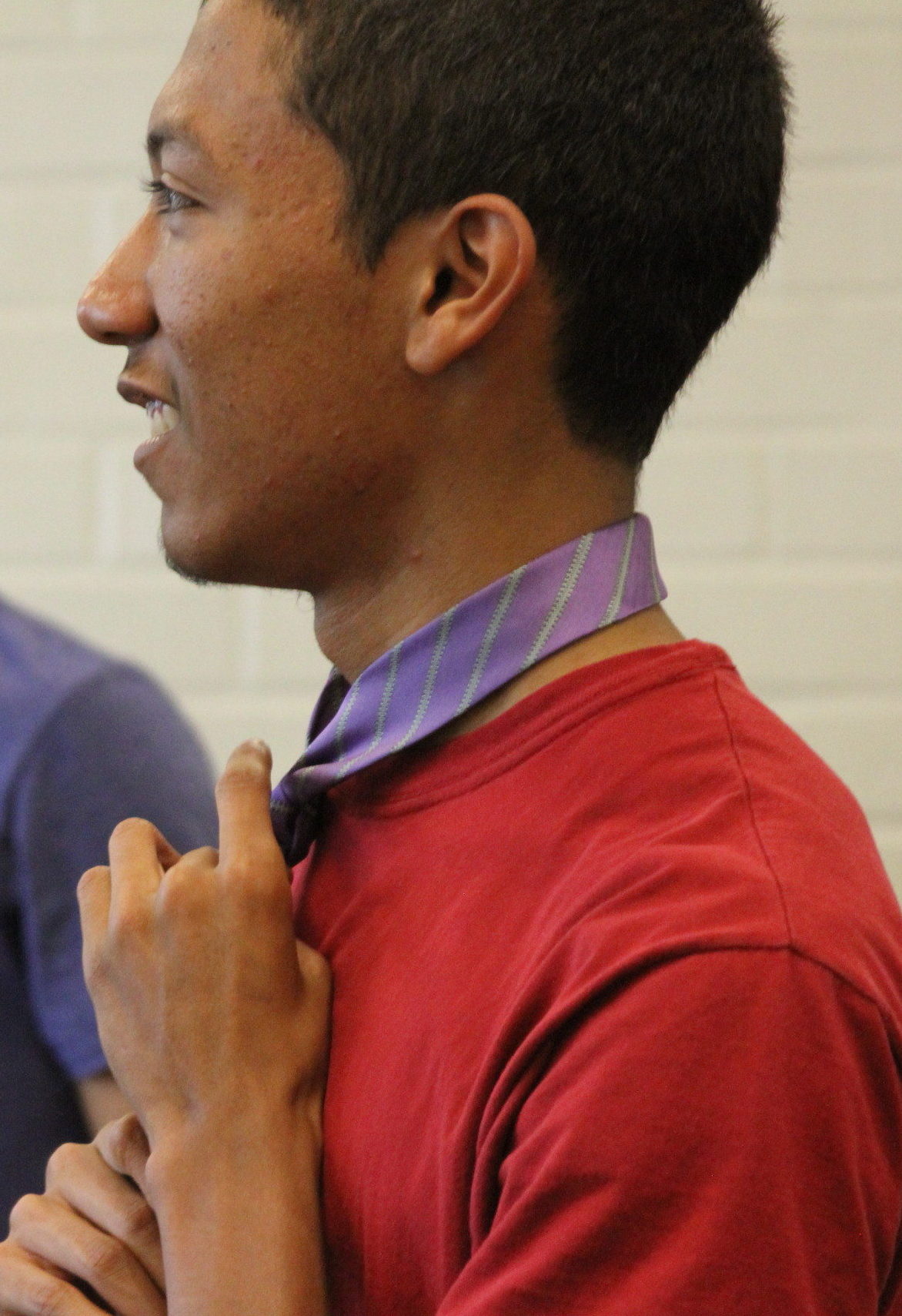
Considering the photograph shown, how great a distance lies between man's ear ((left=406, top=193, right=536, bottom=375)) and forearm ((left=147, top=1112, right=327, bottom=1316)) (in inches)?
15.1

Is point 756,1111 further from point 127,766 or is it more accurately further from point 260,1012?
point 127,766

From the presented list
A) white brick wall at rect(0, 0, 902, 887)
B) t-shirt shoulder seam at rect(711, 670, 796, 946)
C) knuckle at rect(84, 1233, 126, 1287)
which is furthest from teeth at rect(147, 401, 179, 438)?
white brick wall at rect(0, 0, 902, 887)

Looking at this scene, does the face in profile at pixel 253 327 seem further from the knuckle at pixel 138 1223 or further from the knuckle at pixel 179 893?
the knuckle at pixel 138 1223

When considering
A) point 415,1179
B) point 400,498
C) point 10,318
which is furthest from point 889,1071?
point 10,318

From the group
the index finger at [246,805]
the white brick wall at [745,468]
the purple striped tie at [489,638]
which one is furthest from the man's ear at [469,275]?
the white brick wall at [745,468]

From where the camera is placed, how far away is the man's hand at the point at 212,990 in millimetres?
792

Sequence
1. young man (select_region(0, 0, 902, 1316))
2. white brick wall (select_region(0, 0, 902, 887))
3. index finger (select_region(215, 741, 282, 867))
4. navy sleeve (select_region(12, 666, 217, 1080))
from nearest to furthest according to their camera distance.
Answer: young man (select_region(0, 0, 902, 1316))
index finger (select_region(215, 741, 282, 867))
navy sleeve (select_region(12, 666, 217, 1080))
white brick wall (select_region(0, 0, 902, 887))

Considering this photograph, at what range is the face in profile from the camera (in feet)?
2.77

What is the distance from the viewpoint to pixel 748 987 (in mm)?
639

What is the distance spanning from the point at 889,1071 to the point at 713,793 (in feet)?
0.47

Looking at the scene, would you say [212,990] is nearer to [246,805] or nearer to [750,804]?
[246,805]

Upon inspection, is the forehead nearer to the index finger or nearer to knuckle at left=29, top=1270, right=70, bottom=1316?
the index finger

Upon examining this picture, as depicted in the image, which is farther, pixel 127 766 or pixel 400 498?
pixel 127 766

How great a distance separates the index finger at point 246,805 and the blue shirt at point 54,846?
0.96 ft
